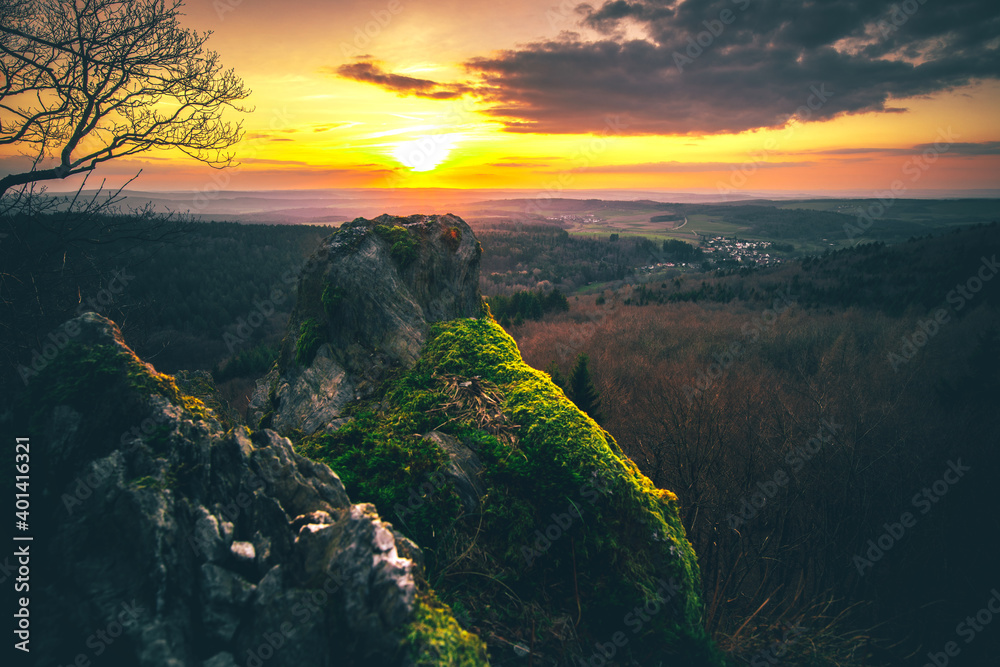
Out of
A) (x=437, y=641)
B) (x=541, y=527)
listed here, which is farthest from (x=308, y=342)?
(x=437, y=641)

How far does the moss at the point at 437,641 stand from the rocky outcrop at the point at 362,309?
2.82 metres

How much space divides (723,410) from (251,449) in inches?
627

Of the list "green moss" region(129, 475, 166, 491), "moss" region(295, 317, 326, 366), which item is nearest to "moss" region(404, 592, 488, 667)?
"green moss" region(129, 475, 166, 491)

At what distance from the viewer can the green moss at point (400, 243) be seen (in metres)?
6.36

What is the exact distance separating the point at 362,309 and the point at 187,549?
3.89 m

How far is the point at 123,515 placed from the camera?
2434 millimetres

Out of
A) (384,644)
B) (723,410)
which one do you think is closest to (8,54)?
(384,644)

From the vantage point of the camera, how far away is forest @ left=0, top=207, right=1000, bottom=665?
671 centimetres

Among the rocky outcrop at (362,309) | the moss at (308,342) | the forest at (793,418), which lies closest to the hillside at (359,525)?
the rocky outcrop at (362,309)

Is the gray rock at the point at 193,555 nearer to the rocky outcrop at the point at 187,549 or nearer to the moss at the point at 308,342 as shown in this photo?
the rocky outcrop at the point at 187,549

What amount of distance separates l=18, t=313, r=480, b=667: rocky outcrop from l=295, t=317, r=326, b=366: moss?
2805mm

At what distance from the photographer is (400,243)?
6406 millimetres

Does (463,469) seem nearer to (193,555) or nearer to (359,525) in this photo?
(359,525)

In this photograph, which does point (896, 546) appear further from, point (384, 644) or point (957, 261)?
point (957, 261)
